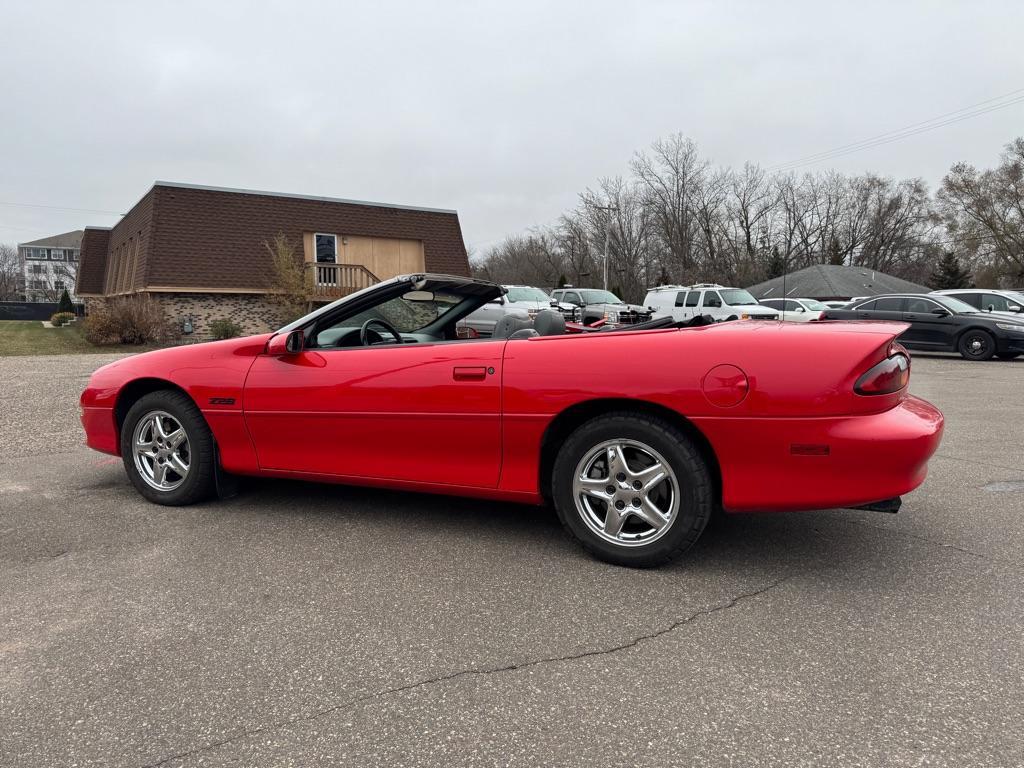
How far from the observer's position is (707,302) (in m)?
23.1

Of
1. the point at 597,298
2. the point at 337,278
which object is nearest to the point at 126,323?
the point at 337,278

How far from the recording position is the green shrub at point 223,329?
20.8 metres

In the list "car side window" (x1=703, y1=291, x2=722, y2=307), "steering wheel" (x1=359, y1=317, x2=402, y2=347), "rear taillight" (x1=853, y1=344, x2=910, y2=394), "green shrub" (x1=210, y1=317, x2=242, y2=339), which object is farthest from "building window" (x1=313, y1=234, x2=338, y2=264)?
"rear taillight" (x1=853, y1=344, x2=910, y2=394)

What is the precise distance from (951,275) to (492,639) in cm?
7083

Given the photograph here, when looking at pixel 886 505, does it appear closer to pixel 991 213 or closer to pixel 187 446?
pixel 187 446

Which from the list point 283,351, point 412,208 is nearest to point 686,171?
point 412,208


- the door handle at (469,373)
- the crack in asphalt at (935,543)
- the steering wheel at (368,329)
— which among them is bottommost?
the crack in asphalt at (935,543)

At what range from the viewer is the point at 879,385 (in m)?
2.83

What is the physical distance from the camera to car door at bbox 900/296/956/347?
617 inches

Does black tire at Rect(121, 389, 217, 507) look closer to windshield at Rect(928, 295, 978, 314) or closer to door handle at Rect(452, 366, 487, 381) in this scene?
door handle at Rect(452, 366, 487, 381)

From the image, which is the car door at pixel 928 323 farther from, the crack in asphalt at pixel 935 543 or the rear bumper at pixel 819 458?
the rear bumper at pixel 819 458

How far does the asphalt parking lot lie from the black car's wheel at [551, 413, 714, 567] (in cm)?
15

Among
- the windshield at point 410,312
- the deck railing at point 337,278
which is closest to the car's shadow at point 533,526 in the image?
the windshield at point 410,312

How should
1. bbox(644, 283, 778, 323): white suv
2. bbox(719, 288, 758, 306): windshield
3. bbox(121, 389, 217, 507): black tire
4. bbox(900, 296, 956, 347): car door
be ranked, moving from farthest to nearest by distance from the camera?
bbox(719, 288, 758, 306): windshield → bbox(644, 283, 778, 323): white suv → bbox(900, 296, 956, 347): car door → bbox(121, 389, 217, 507): black tire
